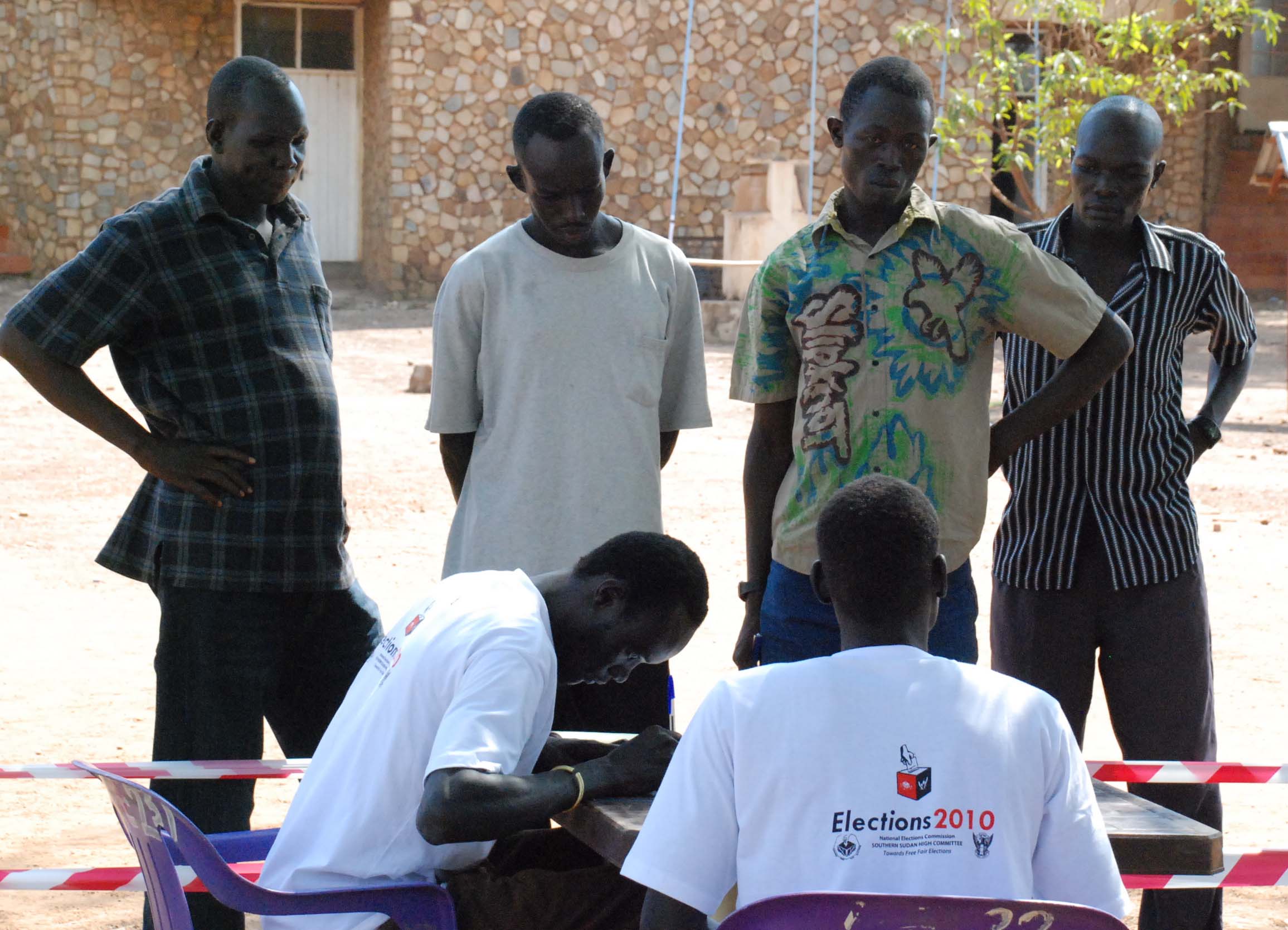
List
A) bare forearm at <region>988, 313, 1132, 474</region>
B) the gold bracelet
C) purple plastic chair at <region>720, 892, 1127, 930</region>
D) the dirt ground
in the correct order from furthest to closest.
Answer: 1. the dirt ground
2. bare forearm at <region>988, 313, 1132, 474</region>
3. the gold bracelet
4. purple plastic chair at <region>720, 892, 1127, 930</region>

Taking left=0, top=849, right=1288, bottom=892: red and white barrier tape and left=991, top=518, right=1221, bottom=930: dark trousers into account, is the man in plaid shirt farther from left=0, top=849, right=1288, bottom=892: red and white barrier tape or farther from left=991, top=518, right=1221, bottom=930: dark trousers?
left=991, top=518, right=1221, bottom=930: dark trousers

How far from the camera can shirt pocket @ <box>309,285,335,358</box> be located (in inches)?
137

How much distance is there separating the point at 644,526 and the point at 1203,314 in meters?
1.33

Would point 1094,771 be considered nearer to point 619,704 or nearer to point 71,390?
point 619,704

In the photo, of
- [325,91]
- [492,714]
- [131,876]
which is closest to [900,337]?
[492,714]

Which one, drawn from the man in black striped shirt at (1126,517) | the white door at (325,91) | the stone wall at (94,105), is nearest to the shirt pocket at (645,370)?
the man in black striped shirt at (1126,517)

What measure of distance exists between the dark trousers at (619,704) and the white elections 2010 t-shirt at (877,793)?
135cm

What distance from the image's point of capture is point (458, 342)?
135 inches

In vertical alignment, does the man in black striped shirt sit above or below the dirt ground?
above

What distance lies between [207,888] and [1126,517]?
2.00 meters

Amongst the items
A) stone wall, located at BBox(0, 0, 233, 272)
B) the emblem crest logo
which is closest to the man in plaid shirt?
the emblem crest logo

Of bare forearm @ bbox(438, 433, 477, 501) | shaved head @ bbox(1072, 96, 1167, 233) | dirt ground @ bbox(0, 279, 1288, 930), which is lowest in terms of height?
dirt ground @ bbox(0, 279, 1288, 930)

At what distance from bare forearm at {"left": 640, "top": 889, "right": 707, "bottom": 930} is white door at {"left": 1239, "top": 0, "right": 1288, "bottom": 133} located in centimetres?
1971

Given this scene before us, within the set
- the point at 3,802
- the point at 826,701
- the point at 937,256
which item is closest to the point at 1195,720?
the point at 937,256
